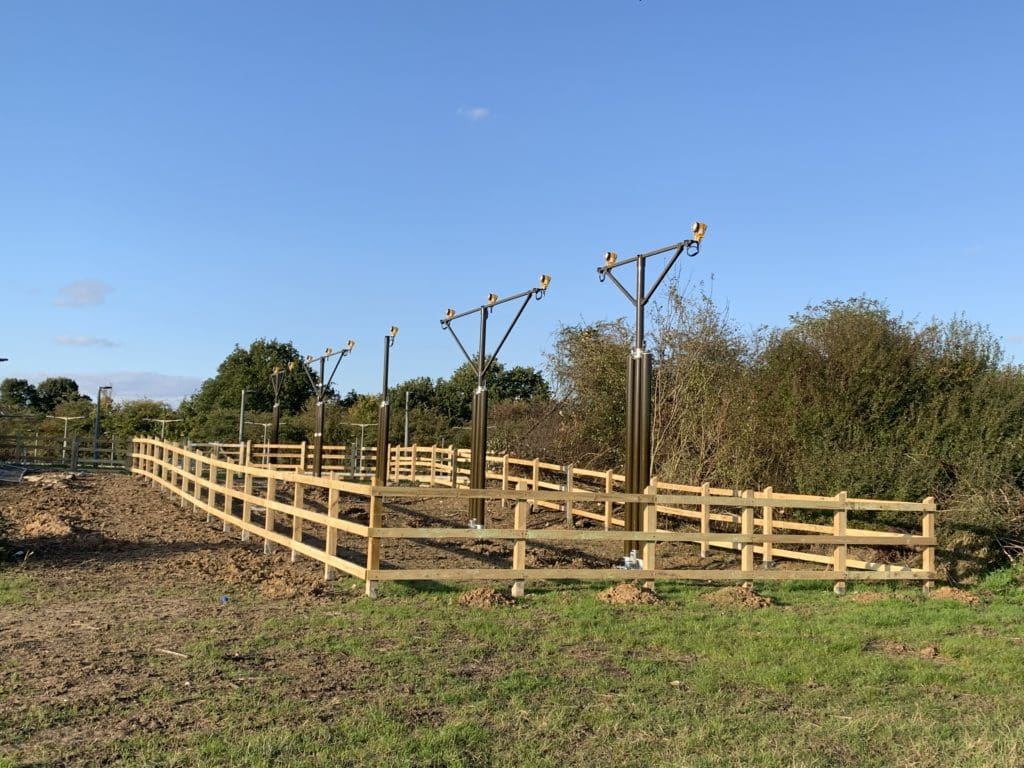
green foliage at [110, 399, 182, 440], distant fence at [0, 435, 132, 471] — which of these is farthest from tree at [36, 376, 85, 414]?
distant fence at [0, 435, 132, 471]

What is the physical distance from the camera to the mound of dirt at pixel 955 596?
1024 cm

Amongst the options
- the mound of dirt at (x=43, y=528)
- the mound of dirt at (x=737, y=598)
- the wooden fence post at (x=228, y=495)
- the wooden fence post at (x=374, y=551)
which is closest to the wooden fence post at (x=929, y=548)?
the mound of dirt at (x=737, y=598)

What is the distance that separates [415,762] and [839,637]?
4667mm

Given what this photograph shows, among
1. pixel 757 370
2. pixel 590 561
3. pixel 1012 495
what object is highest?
pixel 757 370

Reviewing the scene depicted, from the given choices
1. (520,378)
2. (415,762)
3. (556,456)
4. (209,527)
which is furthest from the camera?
(520,378)

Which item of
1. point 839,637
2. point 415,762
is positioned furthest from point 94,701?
point 839,637

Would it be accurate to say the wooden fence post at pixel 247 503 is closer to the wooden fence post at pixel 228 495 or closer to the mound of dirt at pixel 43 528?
the wooden fence post at pixel 228 495

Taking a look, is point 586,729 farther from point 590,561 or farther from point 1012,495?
point 1012,495

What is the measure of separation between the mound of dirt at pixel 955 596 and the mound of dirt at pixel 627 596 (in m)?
3.45

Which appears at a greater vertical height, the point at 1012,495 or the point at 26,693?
the point at 1012,495

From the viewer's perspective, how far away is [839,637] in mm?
7809

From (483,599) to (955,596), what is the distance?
18.1 ft

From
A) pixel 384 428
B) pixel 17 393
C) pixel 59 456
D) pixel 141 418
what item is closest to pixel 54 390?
pixel 17 393

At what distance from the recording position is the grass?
4.70 meters
